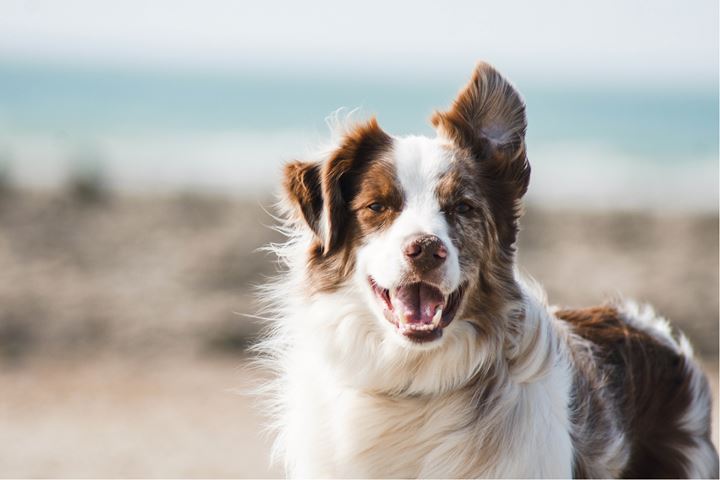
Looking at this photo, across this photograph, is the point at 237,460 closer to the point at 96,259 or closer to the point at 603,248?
the point at 96,259

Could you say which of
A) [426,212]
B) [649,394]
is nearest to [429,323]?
[426,212]

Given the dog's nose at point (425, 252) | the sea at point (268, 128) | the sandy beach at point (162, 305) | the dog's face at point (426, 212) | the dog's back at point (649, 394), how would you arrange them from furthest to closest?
the sea at point (268, 128) < the sandy beach at point (162, 305) < the dog's back at point (649, 394) < the dog's face at point (426, 212) < the dog's nose at point (425, 252)

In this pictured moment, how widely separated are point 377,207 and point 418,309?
51 cm

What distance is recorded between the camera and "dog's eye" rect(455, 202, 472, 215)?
4332mm

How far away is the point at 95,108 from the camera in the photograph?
51.5m

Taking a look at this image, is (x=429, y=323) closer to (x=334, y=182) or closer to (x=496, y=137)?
(x=334, y=182)

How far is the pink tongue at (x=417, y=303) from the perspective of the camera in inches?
165

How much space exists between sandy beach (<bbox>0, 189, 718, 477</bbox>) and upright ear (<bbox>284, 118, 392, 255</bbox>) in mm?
3643

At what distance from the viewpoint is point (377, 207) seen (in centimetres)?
438

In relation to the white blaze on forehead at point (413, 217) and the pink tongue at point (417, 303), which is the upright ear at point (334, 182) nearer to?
the white blaze on forehead at point (413, 217)

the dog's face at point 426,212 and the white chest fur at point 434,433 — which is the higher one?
the dog's face at point 426,212

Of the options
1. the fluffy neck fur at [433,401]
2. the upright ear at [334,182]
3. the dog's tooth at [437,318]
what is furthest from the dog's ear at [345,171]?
the dog's tooth at [437,318]

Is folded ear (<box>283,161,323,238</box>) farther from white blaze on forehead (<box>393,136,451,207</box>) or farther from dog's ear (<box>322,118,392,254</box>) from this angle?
white blaze on forehead (<box>393,136,451,207</box>)

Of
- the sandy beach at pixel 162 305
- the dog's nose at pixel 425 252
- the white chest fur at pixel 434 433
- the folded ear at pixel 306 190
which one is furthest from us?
the sandy beach at pixel 162 305
